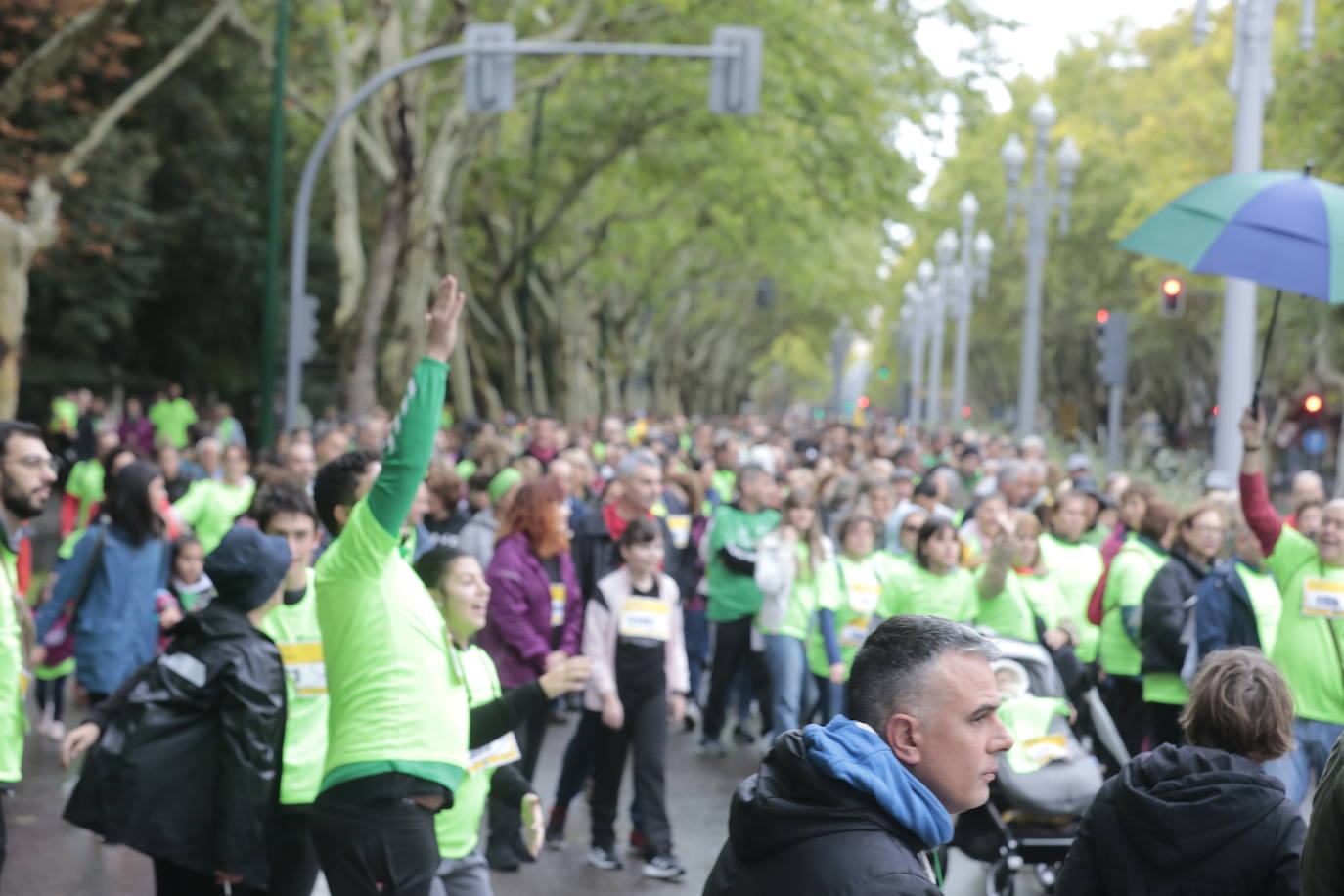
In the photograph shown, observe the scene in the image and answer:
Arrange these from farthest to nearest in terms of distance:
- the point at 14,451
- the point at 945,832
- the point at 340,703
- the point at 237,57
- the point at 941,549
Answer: the point at 237,57 → the point at 941,549 → the point at 14,451 → the point at 340,703 → the point at 945,832

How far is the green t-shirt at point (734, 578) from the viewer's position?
11.2 meters

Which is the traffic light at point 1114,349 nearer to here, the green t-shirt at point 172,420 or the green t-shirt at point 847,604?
the green t-shirt at point 847,604

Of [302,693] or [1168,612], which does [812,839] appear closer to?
[302,693]

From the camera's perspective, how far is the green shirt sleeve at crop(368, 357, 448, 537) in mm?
4160

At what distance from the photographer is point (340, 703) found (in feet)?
14.6

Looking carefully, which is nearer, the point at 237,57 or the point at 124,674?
the point at 124,674

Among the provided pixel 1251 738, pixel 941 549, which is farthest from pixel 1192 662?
pixel 1251 738

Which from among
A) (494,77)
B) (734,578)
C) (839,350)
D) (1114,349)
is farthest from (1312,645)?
(839,350)

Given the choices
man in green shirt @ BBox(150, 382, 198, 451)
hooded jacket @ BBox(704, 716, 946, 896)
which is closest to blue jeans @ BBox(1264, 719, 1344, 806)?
hooded jacket @ BBox(704, 716, 946, 896)

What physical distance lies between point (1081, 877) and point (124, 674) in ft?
19.4

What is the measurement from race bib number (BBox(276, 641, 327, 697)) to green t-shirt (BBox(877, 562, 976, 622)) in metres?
3.66

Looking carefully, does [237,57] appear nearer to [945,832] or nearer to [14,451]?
[14,451]

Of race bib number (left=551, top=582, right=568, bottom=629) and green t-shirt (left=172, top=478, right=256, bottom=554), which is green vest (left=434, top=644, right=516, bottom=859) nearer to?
race bib number (left=551, top=582, right=568, bottom=629)

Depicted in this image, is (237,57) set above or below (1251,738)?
above
